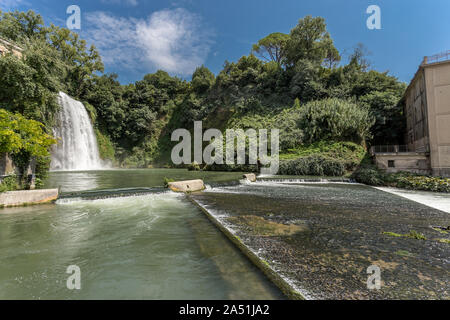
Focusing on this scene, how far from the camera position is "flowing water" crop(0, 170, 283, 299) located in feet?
8.81

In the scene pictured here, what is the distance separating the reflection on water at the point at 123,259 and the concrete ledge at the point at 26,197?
1515mm

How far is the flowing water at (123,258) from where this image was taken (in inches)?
106

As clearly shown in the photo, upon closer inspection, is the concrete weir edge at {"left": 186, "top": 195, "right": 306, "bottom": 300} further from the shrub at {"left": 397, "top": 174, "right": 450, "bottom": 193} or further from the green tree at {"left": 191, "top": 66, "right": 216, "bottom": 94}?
the green tree at {"left": 191, "top": 66, "right": 216, "bottom": 94}

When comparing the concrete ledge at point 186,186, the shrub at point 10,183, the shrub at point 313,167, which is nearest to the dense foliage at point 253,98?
the shrub at point 313,167

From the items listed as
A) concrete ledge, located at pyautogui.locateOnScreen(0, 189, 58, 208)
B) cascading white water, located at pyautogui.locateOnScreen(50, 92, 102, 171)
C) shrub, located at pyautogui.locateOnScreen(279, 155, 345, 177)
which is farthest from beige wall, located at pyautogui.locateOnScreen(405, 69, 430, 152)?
cascading white water, located at pyautogui.locateOnScreen(50, 92, 102, 171)

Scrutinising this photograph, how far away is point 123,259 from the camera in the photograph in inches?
143

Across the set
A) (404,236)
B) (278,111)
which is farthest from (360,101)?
(404,236)

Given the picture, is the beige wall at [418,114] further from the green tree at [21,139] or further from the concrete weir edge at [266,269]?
the green tree at [21,139]

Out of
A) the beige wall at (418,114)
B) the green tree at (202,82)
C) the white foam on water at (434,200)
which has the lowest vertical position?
the white foam on water at (434,200)

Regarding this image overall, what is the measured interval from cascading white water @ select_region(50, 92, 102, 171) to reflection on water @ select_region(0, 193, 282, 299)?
26.5 m

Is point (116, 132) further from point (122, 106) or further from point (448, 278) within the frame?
point (448, 278)

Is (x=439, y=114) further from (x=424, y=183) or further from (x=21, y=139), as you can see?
(x=21, y=139)

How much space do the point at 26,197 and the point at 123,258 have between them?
712cm

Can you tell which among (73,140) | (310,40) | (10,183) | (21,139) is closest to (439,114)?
(21,139)
